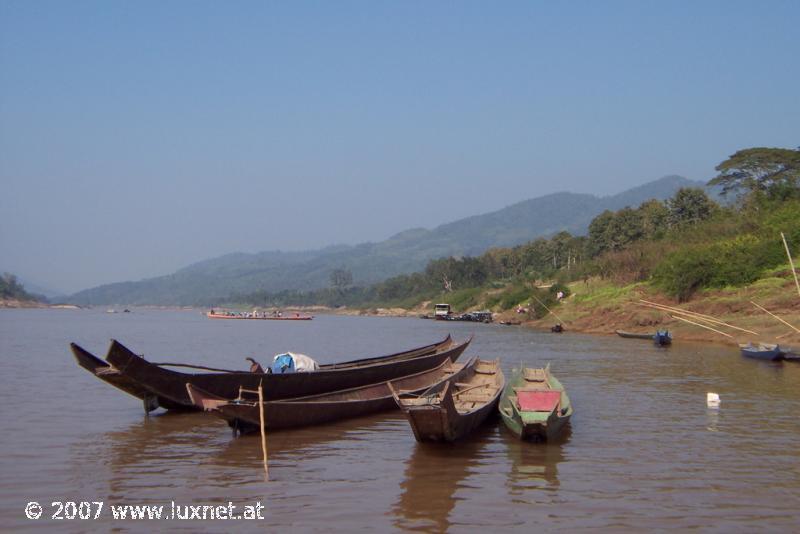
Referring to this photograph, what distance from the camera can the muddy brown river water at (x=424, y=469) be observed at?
389 inches

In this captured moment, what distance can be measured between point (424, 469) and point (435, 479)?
0.60 metres

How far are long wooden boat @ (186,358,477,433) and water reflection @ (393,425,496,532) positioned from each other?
72.1 inches

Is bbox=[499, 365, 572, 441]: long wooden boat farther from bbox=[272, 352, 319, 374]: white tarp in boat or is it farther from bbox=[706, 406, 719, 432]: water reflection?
bbox=[272, 352, 319, 374]: white tarp in boat

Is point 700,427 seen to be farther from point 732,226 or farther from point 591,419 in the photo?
point 732,226

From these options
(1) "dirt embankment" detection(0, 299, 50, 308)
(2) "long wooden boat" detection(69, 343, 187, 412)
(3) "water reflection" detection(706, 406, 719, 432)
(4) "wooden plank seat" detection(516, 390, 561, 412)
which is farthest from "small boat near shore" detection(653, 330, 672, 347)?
(1) "dirt embankment" detection(0, 299, 50, 308)

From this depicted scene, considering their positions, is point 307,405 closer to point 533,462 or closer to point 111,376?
point 111,376

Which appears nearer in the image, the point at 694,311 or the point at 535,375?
the point at 535,375

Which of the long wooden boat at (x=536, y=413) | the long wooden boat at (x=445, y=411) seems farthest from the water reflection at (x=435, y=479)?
the long wooden boat at (x=536, y=413)

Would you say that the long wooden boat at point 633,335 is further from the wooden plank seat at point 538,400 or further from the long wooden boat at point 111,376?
the long wooden boat at point 111,376

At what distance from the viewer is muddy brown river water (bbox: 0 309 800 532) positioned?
9.88m

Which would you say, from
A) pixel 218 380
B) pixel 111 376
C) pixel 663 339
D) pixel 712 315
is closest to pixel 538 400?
pixel 218 380

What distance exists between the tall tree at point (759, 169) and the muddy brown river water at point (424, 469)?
167 ft

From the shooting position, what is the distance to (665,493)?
433 inches

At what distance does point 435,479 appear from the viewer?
11.7 m
